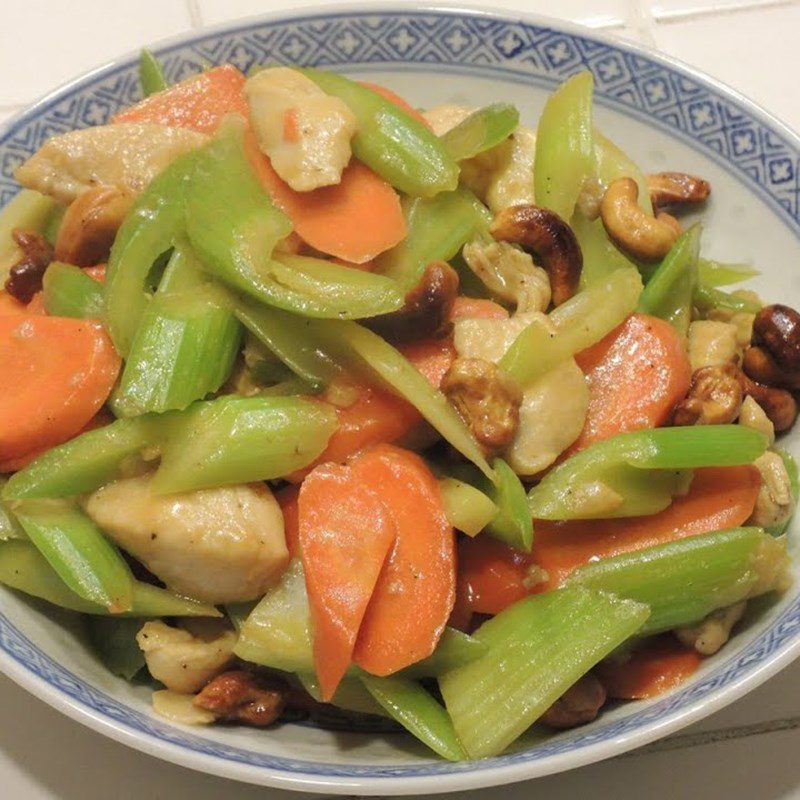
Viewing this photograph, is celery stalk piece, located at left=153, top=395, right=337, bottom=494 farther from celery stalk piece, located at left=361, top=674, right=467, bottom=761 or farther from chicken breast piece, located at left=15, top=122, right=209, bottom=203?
chicken breast piece, located at left=15, top=122, right=209, bottom=203

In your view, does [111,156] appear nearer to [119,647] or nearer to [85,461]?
[85,461]

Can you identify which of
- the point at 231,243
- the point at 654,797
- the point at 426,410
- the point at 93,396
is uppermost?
the point at 231,243

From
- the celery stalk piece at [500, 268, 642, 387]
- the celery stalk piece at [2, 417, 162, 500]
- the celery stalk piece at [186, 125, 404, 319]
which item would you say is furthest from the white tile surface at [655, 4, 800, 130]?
the celery stalk piece at [2, 417, 162, 500]

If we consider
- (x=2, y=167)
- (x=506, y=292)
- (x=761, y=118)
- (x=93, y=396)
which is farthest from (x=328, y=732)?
(x=761, y=118)

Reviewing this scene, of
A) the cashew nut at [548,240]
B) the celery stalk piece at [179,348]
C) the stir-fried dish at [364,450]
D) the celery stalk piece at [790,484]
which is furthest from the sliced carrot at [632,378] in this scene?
the celery stalk piece at [179,348]

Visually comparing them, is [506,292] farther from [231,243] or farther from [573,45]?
[573,45]

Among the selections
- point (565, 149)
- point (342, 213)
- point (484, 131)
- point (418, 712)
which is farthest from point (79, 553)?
point (565, 149)

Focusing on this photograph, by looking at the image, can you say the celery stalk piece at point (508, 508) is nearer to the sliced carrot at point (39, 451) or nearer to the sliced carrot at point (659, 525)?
the sliced carrot at point (659, 525)
